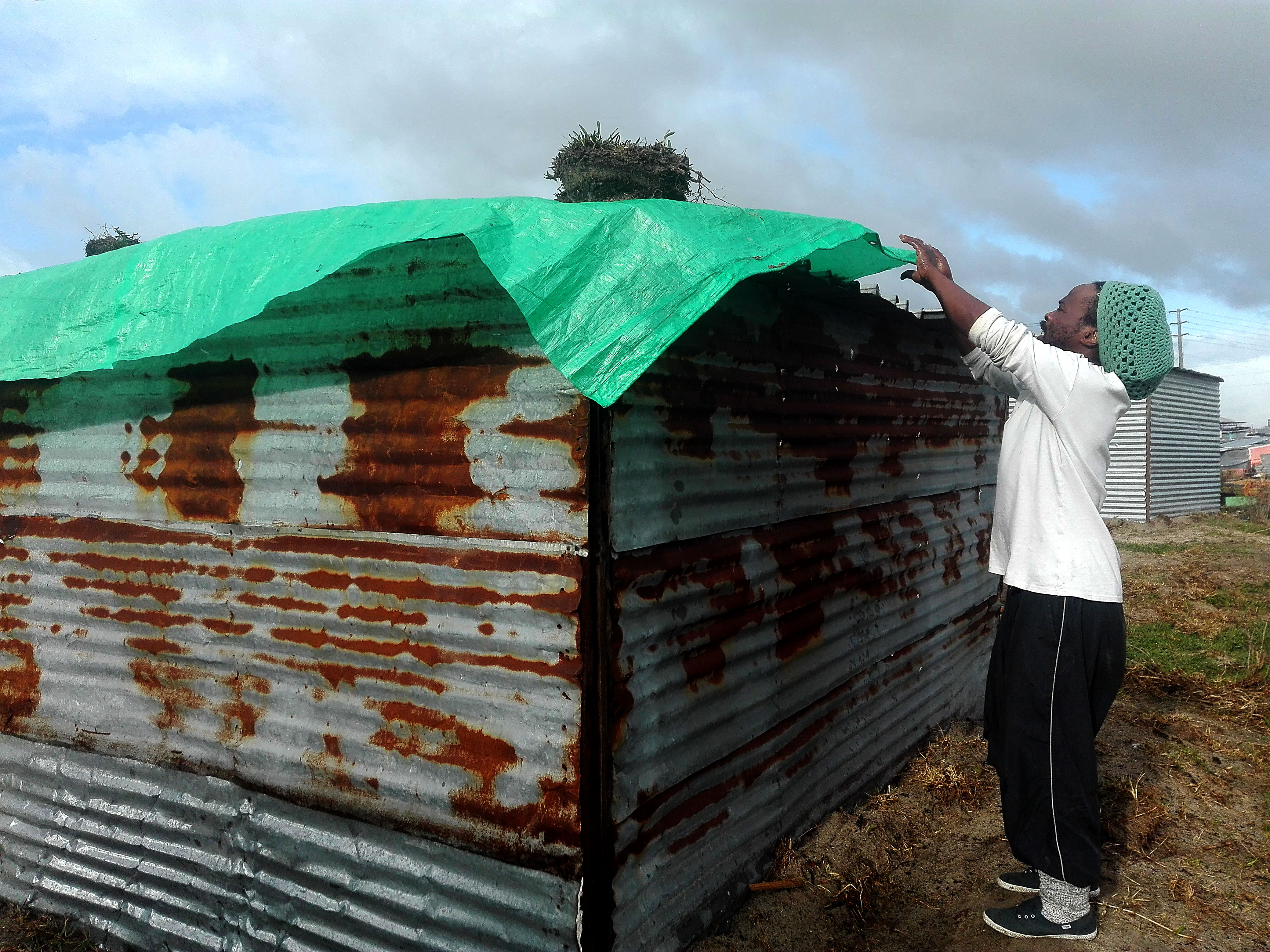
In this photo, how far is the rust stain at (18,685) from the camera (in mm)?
3588

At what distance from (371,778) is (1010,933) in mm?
2354

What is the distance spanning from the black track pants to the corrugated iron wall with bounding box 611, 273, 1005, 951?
0.87 metres

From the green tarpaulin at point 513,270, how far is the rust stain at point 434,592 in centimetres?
66

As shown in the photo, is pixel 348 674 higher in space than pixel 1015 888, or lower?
higher

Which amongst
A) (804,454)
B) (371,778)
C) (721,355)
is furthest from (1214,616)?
(371,778)

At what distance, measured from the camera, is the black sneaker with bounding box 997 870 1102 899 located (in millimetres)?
3363

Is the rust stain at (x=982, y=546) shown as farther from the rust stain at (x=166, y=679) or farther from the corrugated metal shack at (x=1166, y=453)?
the corrugated metal shack at (x=1166, y=453)

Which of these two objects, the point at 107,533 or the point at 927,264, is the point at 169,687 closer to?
the point at 107,533

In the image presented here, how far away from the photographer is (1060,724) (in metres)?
2.89

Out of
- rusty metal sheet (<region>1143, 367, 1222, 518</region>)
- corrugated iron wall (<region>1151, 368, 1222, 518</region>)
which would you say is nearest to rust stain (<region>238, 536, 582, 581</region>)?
rusty metal sheet (<region>1143, 367, 1222, 518</region>)

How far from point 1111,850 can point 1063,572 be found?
1.79 m

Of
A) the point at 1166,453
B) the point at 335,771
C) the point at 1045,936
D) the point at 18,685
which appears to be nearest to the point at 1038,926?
the point at 1045,936

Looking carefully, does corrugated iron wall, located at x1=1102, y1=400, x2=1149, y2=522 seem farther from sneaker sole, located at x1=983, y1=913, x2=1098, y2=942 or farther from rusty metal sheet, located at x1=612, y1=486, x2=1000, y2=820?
sneaker sole, located at x1=983, y1=913, x2=1098, y2=942

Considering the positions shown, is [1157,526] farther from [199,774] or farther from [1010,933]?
[199,774]
